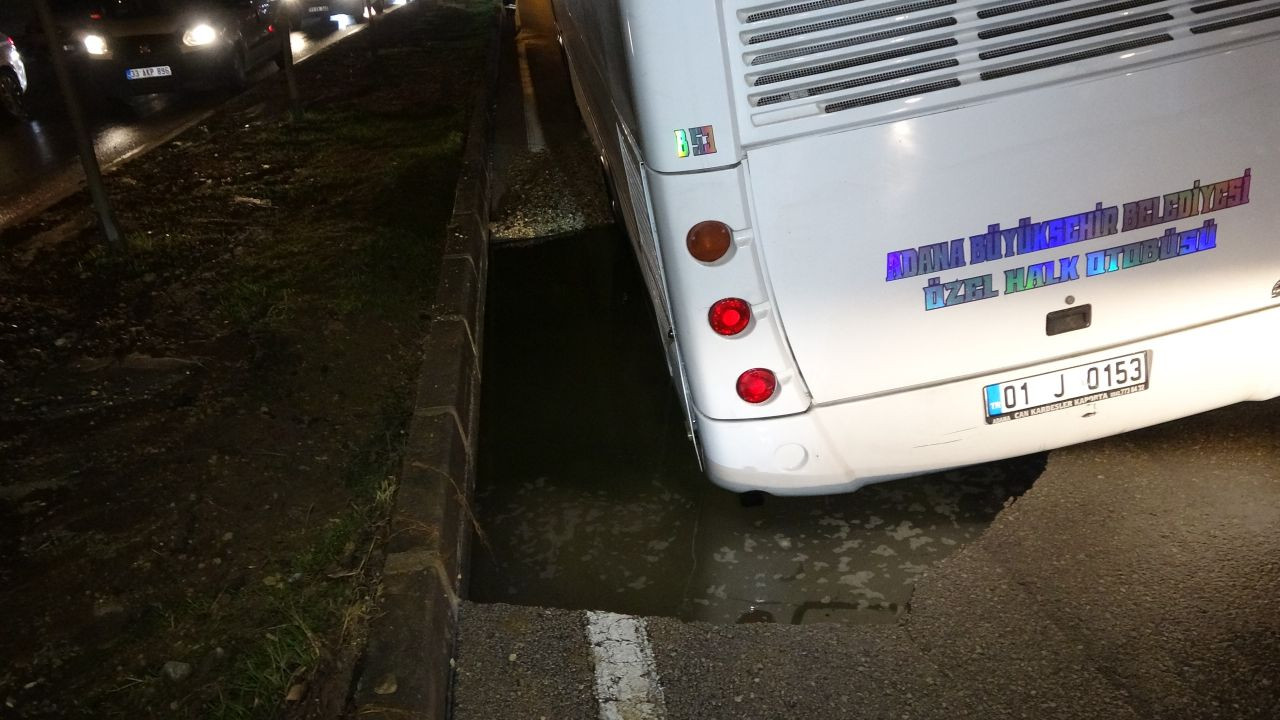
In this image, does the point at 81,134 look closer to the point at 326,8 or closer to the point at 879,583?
the point at 879,583

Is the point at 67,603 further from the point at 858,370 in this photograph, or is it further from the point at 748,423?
the point at 858,370

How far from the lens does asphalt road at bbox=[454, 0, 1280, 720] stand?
291cm

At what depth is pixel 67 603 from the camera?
3.46 m

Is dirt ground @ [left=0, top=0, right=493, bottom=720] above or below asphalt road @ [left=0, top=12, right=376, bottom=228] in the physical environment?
below

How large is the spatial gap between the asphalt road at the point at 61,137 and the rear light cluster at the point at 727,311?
728 centimetres

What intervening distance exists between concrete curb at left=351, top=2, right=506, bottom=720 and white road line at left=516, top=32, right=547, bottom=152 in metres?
4.75

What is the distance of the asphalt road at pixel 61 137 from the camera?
31.1 ft

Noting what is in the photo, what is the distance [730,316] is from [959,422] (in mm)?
902

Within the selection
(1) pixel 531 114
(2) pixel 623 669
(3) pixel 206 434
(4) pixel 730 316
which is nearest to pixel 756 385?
(4) pixel 730 316

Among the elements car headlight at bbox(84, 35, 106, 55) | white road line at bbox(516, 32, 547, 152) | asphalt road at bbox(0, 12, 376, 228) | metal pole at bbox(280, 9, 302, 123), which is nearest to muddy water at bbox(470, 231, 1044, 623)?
Result: white road line at bbox(516, 32, 547, 152)

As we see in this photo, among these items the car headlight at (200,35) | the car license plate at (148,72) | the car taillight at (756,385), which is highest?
the car headlight at (200,35)

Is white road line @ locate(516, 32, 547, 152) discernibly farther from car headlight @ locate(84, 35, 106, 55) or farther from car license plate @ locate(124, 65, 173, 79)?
car headlight @ locate(84, 35, 106, 55)

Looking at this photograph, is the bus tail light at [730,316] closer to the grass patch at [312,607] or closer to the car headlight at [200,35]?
the grass patch at [312,607]

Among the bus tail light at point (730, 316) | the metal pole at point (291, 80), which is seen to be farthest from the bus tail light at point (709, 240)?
the metal pole at point (291, 80)
